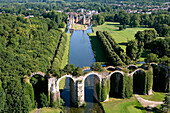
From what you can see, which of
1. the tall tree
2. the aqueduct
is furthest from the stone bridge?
the tall tree

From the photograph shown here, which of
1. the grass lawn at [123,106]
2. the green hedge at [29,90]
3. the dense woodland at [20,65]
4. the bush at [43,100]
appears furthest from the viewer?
the grass lawn at [123,106]

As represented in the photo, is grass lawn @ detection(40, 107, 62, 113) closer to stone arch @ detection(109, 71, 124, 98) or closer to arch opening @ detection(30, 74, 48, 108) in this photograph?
arch opening @ detection(30, 74, 48, 108)

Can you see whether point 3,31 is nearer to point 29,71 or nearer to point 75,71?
point 29,71

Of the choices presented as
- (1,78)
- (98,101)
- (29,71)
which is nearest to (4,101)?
(1,78)

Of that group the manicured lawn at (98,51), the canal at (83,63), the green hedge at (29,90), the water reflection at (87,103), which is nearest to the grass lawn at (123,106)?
the canal at (83,63)

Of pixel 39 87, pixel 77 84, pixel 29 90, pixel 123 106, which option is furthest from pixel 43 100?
pixel 123 106

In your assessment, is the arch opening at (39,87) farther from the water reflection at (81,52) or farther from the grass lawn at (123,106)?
the water reflection at (81,52)
